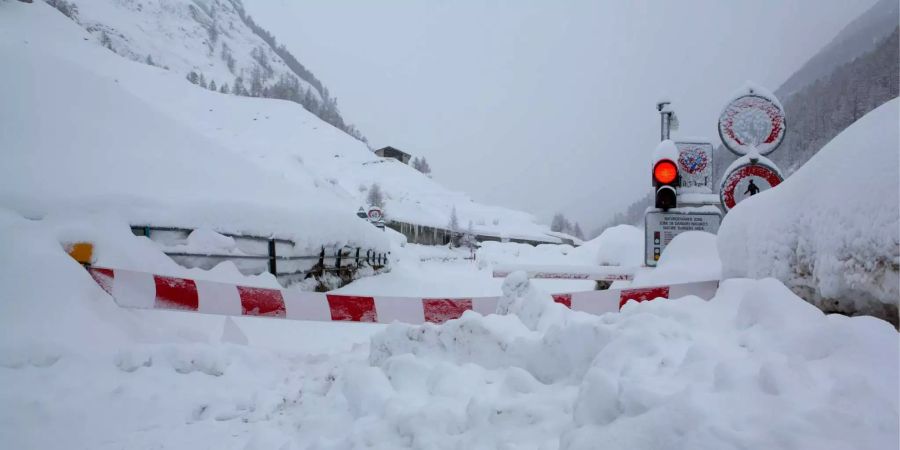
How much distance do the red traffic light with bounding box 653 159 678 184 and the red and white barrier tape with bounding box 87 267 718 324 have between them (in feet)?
5.03

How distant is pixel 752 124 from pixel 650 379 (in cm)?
471

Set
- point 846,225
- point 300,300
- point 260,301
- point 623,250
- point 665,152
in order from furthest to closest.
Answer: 1. point 623,250
2. point 665,152
3. point 300,300
4. point 260,301
5. point 846,225

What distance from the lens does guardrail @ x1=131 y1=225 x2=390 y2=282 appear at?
5211 millimetres

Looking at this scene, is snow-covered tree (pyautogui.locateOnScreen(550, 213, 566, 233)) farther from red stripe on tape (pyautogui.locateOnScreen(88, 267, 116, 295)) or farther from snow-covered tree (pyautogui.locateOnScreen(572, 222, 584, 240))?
red stripe on tape (pyautogui.locateOnScreen(88, 267, 116, 295))

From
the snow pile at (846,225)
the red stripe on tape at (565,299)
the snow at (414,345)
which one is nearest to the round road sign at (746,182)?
the snow at (414,345)

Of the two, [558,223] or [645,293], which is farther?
[558,223]

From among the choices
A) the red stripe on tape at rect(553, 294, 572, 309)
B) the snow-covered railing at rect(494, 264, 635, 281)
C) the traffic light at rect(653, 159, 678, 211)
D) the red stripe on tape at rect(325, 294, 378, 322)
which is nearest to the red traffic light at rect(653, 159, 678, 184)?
the traffic light at rect(653, 159, 678, 211)

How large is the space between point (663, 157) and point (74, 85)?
7.79m

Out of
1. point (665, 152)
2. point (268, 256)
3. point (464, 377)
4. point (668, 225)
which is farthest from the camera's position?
point (268, 256)

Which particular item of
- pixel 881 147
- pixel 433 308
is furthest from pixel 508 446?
pixel 433 308

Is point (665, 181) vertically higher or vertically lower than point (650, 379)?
higher

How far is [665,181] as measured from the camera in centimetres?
518

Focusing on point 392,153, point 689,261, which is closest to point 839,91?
point 689,261

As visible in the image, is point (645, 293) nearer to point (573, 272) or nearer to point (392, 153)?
point (573, 272)
